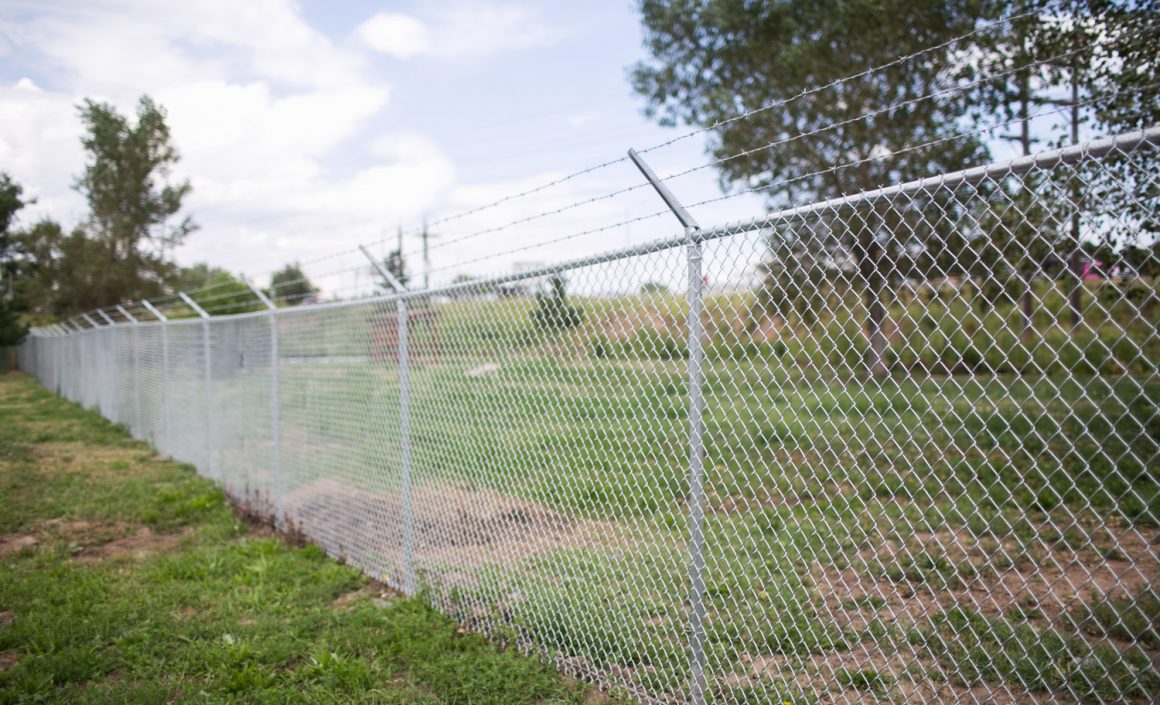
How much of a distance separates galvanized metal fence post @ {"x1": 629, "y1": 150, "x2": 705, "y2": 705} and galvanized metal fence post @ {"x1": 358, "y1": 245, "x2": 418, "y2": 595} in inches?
91.9

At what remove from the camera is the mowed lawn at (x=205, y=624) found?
11.2 feet

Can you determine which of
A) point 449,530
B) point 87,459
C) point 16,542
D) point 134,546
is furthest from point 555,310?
point 87,459

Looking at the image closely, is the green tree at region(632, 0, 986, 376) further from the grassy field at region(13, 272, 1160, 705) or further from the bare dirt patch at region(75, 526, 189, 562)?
the bare dirt patch at region(75, 526, 189, 562)

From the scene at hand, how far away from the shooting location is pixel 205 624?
4.20m

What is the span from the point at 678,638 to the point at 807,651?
0.60 m

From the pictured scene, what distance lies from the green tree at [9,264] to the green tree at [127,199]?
855 cm

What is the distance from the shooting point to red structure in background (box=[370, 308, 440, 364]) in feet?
15.1

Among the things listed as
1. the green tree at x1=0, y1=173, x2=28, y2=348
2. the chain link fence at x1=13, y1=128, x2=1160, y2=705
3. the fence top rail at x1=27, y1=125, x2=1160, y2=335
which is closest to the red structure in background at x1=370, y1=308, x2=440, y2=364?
the chain link fence at x1=13, y1=128, x2=1160, y2=705

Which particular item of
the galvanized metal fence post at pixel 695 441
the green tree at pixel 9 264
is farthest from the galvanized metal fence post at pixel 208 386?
the green tree at pixel 9 264

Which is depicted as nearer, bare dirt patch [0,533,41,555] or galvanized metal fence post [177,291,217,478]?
bare dirt patch [0,533,41,555]

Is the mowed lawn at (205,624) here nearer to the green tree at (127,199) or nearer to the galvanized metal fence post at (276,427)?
the galvanized metal fence post at (276,427)

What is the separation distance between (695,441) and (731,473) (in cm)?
56

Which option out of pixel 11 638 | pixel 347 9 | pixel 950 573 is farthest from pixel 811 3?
pixel 11 638

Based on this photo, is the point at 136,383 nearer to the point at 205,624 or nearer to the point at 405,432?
the point at 205,624
